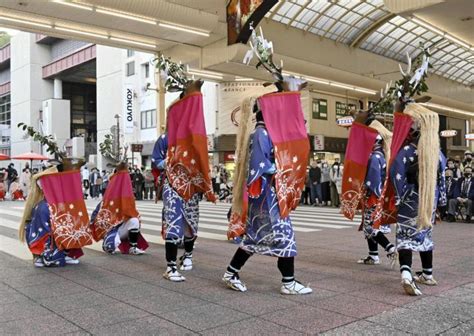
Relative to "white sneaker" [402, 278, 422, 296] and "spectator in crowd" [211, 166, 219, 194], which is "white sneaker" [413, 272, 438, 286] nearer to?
"white sneaker" [402, 278, 422, 296]

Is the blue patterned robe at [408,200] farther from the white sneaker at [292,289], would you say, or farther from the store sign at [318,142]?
the store sign at [318,142]

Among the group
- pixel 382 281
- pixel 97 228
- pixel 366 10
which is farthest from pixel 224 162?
pixel 382 281

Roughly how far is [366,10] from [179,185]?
17836mm

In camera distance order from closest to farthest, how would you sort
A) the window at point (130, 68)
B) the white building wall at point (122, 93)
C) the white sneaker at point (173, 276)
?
1. the white sneaker at point (173, 276)
2. the white building wall at point (122, 93)
3. the window at point (130, 68)

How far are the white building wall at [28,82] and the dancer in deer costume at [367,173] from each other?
3717 centimetres

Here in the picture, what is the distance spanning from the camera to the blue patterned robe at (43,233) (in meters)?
5.39

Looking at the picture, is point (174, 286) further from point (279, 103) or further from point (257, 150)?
point (279, 103)

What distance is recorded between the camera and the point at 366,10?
66.9ft

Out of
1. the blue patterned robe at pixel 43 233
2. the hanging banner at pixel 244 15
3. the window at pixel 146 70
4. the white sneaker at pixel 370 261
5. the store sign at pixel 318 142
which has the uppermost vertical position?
the window at pixel 146 70

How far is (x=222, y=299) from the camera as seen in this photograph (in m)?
4.05

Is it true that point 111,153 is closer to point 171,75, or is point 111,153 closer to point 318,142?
point 171,75

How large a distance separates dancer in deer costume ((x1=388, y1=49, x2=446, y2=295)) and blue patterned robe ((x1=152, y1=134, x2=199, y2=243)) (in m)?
2.04

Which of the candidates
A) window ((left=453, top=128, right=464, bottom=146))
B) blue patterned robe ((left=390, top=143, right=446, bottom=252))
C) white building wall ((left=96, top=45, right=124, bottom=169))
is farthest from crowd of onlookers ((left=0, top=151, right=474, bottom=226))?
window ((left=453, top=128, right=464, bottom=146))

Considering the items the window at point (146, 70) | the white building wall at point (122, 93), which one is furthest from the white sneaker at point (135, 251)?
the window at point (146, 70)
